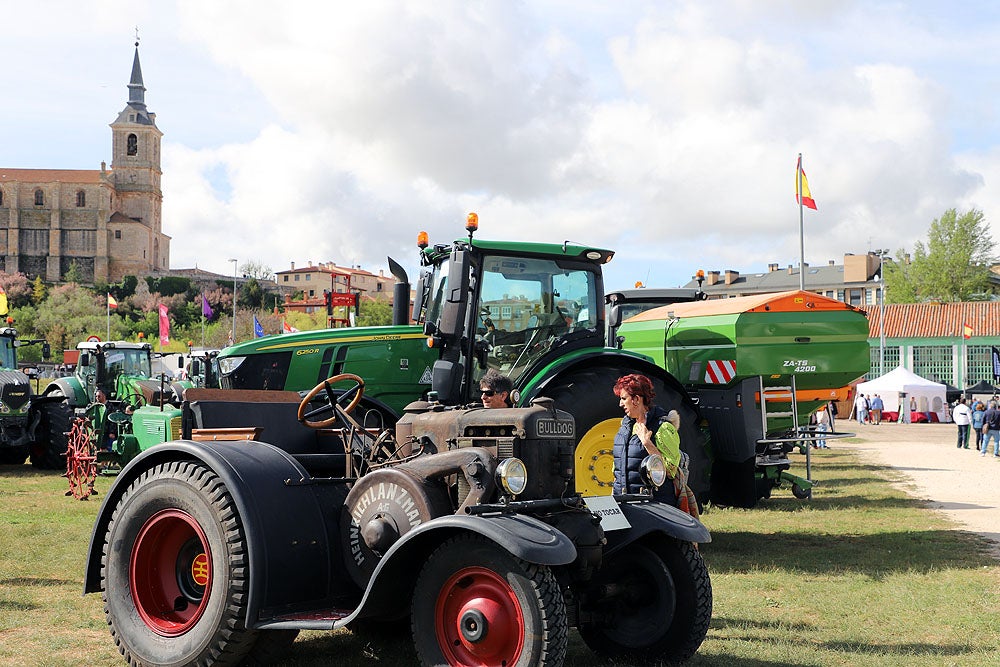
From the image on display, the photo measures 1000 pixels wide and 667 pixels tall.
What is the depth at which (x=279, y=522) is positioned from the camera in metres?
5.12

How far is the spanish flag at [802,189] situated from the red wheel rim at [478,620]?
87.4ft

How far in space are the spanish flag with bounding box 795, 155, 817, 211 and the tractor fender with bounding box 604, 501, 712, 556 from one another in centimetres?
2540

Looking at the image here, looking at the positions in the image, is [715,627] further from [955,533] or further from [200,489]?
[955,533]

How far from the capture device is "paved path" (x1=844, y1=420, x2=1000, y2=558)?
43.2 feet

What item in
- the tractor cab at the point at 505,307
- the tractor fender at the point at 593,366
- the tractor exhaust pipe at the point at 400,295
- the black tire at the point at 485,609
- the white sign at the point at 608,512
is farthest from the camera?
the tractor exhaust pipe at the point at 400,295

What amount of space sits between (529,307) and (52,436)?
1242 cm

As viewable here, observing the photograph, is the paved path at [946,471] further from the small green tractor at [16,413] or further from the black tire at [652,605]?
the small green tractor at [16,413]

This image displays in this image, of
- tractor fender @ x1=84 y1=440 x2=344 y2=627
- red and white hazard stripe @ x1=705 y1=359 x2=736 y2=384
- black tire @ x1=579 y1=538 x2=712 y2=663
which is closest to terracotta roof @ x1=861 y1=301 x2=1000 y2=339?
red and white hazard stripe @ x1=705 y1=359 x2=736 y2=384

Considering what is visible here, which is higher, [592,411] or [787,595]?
[592,411]

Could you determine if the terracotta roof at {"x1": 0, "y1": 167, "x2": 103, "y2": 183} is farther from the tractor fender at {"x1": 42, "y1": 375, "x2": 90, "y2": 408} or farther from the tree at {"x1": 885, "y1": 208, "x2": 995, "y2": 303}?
the tractor fender at {"x1": 42, "y1": 375, "x2": 90, "y2": 408}

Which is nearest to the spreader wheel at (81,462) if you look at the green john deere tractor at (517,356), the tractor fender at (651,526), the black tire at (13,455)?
the black tire at (13,455)

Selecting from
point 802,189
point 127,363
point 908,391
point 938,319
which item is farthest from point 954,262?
point 127,363

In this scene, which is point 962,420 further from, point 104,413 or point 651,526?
point 651,526

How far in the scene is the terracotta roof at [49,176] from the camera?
5054 inches
